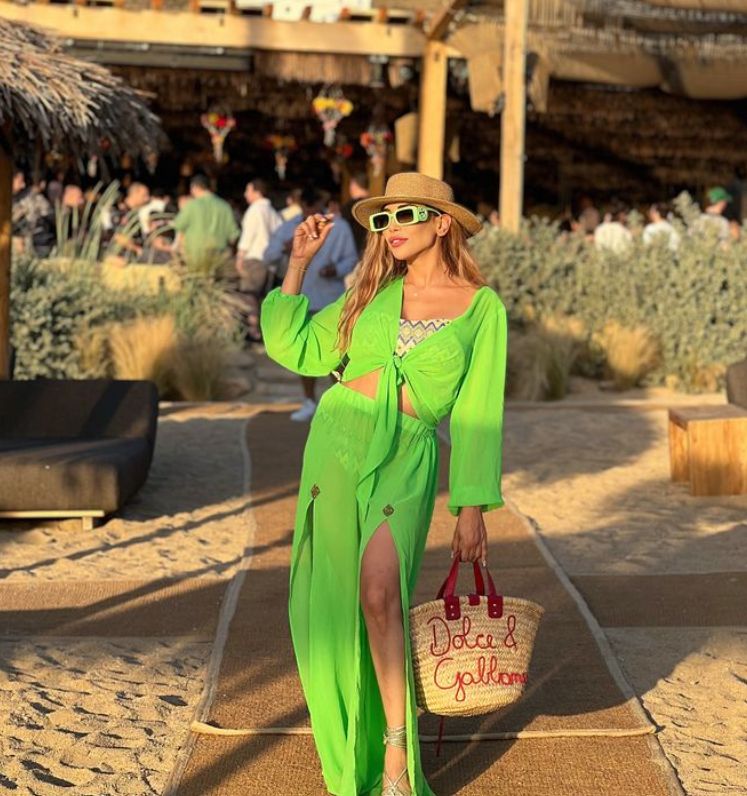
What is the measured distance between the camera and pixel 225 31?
15.5 meters

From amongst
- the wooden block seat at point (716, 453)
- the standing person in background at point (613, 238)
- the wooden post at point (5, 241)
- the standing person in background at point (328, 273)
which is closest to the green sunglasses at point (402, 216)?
the wooden block seat at point (716, 453)

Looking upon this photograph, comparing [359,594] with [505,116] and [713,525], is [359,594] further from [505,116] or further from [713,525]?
[505,116]

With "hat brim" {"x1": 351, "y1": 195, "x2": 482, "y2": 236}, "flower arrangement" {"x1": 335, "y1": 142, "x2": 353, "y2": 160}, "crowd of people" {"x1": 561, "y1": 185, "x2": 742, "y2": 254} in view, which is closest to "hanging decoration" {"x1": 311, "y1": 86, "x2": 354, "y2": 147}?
"flower arrangement" {"x1": 335, "y1": 142, "x2": 353, "y2": 160}

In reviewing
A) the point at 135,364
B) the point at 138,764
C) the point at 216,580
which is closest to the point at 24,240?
the point at 135,364

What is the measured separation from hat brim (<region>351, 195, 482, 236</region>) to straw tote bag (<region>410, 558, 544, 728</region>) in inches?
36.0

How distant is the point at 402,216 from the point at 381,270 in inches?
6.8

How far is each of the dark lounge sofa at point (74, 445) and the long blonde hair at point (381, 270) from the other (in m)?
3.63

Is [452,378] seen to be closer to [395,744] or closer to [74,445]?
[395,744]

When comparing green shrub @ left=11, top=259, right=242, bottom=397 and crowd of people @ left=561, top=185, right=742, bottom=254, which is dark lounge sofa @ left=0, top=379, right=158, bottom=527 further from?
crowd of people @ left=561, top=185, right=742, bottom=254

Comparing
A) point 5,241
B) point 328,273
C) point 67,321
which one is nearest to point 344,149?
point 67,321

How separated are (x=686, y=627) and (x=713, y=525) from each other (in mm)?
2167

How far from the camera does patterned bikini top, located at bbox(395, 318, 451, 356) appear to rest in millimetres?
3920

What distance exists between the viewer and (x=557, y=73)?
589 inches

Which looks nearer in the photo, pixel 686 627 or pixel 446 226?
pixel 446 226
